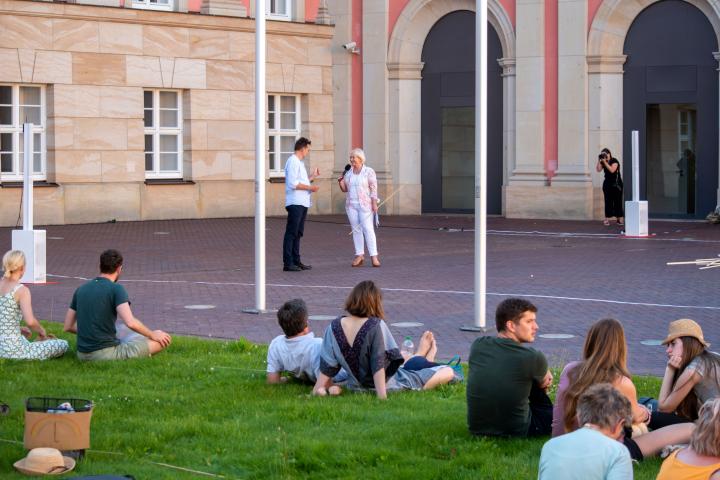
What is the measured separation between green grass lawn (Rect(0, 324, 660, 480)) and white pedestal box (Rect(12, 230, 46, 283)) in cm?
657

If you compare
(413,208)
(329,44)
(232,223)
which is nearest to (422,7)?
(329,44)

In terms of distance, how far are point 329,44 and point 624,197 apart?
8.52m

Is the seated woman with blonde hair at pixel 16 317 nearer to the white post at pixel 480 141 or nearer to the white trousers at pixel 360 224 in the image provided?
the white post at pixel 480 141

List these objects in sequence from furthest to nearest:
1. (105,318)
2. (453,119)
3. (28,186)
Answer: (453,119) < (28,186) < (105,318)

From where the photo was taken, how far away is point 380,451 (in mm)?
7863

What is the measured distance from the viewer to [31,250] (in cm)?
1748

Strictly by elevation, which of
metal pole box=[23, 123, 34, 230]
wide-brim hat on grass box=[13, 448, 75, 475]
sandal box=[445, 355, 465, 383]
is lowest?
wide-brim hat on grass box=[13, 448, 75, 475]

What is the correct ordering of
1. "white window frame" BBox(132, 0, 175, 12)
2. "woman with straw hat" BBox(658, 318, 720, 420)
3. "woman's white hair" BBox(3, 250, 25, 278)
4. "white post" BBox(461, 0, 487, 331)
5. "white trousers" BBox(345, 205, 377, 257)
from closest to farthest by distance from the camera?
"woman with straw hat" BBox(658, 318, 720, 420) → "woman's white hair" BBox(3, 250, 25, 278) → "white post" BBox(461, 0, 487, 331) → "white trousers" BBox(345, 205, 377, 257) → "white window frame" BBox(132, 0, 175, 12)

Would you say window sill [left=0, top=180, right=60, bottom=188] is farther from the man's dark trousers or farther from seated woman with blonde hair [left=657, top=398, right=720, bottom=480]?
seated woman with blonde hair [left=657, top=398, right=720, bottom=480]

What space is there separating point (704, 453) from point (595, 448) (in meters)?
0.46

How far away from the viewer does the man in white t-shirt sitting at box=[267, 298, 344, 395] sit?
998 centimetres

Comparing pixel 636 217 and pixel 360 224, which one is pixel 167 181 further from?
pixel 360 224

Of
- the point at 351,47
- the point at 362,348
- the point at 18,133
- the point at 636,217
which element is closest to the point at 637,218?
the point at 636,217

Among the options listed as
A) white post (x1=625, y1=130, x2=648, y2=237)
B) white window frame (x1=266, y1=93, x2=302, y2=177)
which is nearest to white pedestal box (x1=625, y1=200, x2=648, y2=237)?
white post (x1=625, y1=130, x2=648, y2=237)
